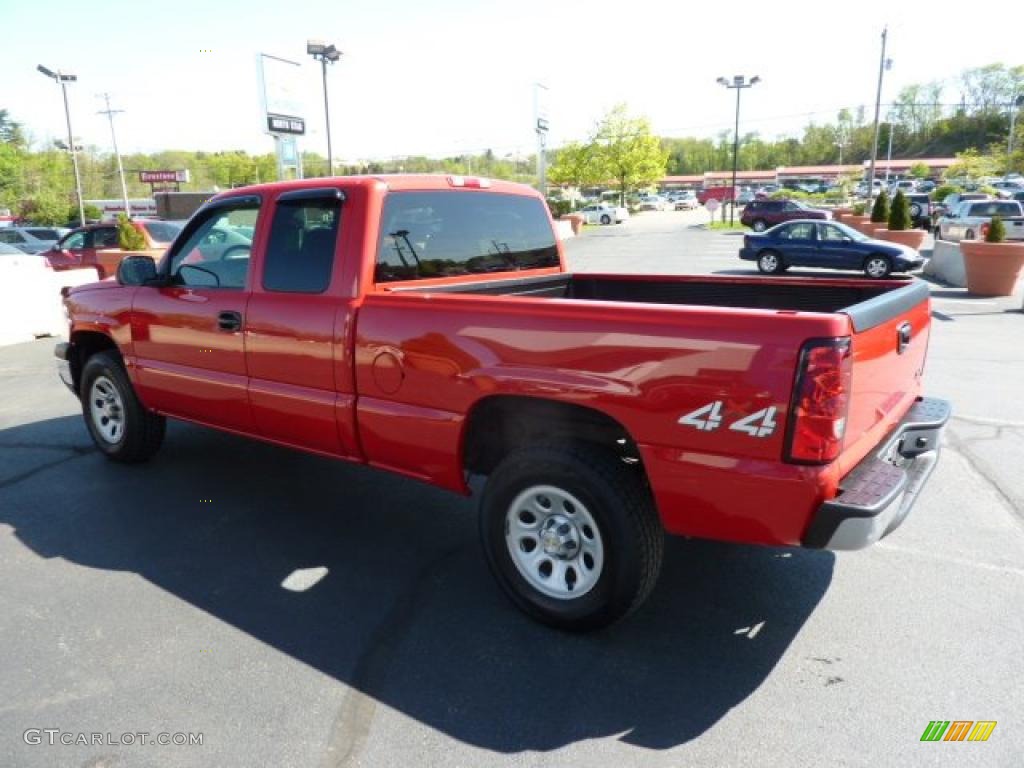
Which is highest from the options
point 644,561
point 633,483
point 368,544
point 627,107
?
point 627,107

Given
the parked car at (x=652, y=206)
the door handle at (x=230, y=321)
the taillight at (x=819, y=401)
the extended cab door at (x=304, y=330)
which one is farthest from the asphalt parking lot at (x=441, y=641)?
the parked car at (x=652, y=206)

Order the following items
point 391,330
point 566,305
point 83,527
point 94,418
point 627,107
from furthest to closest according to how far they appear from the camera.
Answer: point 627,107 < point 94,418 < point 83,527 < point 391,330 < point 566,305

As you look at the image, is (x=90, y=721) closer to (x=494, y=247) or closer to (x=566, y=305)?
(x=566, y=305)

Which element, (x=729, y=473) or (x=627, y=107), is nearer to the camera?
(x=729, y=473)

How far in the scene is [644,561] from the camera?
2.91 metres

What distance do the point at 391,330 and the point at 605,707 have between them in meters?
1.85

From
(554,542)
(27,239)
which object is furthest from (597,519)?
(27,239)

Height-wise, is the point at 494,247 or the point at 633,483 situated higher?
the point at 494,247

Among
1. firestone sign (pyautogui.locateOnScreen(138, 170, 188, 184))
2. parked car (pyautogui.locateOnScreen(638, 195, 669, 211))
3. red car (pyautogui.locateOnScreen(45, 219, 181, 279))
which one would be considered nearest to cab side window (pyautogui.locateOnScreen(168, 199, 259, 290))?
red car (pyautogui.locateOnScreen(45, 219, 181, 279))

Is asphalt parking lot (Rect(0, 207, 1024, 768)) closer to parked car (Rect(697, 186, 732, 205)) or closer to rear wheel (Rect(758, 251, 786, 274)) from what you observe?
rear wheel (Rect(758, 251, 786, 274))

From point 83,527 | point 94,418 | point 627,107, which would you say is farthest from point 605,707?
point 627,107

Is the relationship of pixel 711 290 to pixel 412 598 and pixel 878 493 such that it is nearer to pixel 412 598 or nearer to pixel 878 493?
pixel 878 493

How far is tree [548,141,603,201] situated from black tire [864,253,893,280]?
169 feet

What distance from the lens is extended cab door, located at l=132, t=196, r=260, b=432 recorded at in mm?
4219
